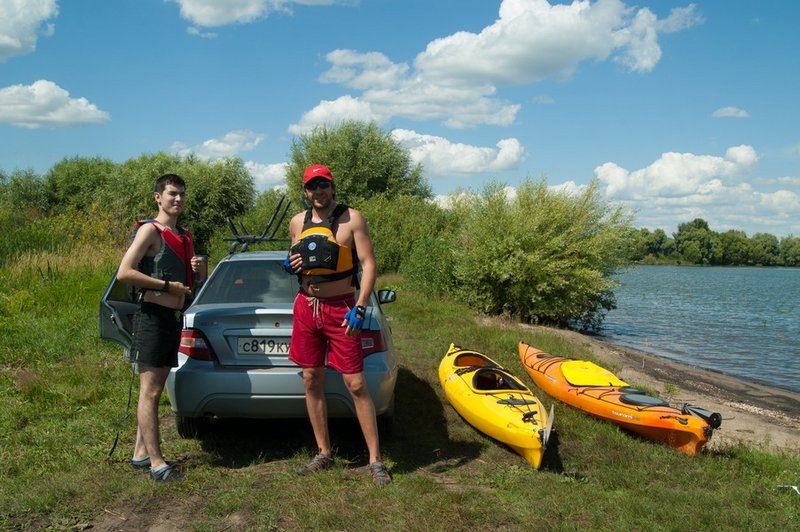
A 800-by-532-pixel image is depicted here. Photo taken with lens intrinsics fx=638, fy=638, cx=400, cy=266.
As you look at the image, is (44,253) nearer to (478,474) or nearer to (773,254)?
(478,474)

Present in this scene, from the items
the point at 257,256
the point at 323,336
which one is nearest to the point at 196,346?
the point at 323,336

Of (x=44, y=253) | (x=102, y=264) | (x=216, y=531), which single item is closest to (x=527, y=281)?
(x=102, y=264)

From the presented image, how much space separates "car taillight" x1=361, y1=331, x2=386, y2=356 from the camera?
4.91 metres

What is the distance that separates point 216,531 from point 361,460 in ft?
4.89

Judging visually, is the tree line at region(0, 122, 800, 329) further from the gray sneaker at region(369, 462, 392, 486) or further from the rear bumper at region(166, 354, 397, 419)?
the gray sneaker at region(369, 462, 392, 486)

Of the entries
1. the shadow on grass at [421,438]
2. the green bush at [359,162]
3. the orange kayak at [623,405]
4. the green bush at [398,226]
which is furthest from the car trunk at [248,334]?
the green bush at [359,162]

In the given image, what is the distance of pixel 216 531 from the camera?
370cm

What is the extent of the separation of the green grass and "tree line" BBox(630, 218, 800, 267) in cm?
8817

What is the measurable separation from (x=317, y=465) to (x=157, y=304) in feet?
5.27

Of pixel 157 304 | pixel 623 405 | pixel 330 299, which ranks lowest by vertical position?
pixel 623 405

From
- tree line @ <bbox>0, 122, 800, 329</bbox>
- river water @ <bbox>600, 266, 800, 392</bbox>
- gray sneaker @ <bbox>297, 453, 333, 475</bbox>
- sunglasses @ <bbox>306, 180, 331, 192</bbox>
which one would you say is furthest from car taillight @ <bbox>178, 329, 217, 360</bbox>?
river water @ <bbox>600, 266, 800, 392</bbox>

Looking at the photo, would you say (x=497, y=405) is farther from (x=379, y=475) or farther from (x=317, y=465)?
(x=317, y=465)

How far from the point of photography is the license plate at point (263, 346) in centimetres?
486

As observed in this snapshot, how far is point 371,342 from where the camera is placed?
4.94m
